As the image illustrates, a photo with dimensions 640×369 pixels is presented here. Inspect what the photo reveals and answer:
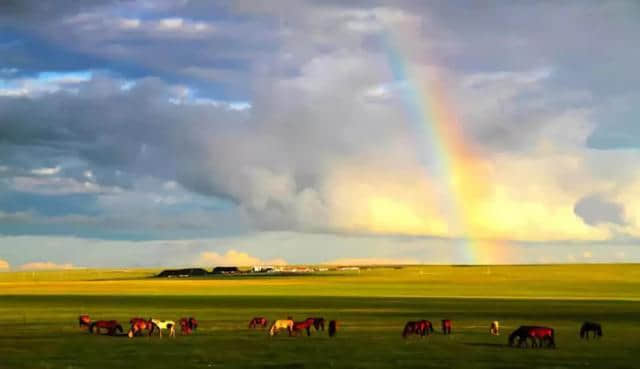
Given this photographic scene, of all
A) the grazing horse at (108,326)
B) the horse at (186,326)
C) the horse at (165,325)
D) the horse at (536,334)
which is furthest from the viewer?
the horse at (186,326)

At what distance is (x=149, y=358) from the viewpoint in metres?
35.3

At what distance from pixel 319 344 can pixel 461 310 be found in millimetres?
36386

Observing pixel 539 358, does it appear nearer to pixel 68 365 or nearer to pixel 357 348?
pixel 357 348

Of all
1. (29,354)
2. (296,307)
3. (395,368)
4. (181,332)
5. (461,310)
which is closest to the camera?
(395,368)

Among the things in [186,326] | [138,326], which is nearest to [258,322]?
[186,326]

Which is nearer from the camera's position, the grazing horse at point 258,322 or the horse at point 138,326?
the horse at point 138,326

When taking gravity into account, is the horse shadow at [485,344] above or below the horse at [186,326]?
below

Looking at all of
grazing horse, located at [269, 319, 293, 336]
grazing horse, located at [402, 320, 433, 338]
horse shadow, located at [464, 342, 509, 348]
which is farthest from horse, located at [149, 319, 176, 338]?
horse shadow, located at [464, 342, 509, 348]

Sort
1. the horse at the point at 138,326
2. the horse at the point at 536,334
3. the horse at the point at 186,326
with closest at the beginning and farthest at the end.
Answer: the horse at the point at 536,334 < the horse at the point at 138,326 < the horse at the point at 186,326

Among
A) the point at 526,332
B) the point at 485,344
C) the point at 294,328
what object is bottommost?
the point at 485,344

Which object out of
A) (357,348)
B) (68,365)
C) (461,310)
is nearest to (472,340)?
(357,348)

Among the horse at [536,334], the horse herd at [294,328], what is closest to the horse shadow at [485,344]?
the horse at [536,334]

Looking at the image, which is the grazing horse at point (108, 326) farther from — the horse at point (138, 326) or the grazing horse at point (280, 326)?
the grazing horse at point (280, 326)

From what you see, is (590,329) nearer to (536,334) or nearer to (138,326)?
(536,334)
